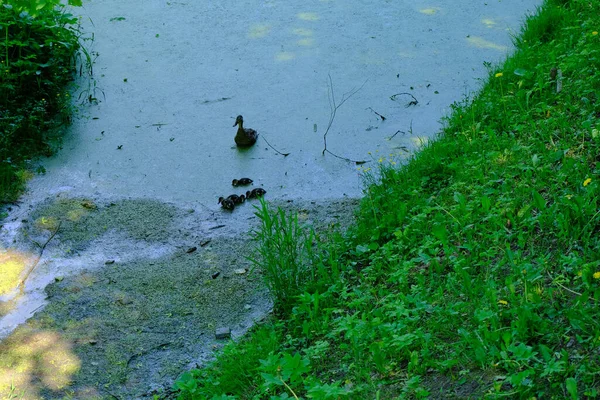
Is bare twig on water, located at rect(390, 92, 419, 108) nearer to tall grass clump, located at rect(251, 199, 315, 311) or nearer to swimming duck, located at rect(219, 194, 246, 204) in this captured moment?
swimming duck, located at rect(219, 194, 246, 204)

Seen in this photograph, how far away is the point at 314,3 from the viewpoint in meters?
5.27

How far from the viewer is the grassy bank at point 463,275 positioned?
2.13m

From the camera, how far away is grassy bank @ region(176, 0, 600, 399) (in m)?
2.13

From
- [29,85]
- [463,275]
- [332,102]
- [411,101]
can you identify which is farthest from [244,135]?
[463,275]

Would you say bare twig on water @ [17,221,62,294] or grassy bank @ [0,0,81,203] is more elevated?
grassy bank @ [0,0,81,203]

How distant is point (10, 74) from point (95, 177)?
0.86 metres

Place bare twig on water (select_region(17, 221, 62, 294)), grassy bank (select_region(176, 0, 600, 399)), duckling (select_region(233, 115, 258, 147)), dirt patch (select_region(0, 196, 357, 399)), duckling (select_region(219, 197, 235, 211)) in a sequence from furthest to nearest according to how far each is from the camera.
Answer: duckling (select_region(233, 115, 258, 147)), duckling (select_region(219, 197, 235, 211)), bare twig on water (select_region(17, 221, 62, 294)), dirt patch (select_region(0, 196, 357, 399)), grassy bank (select_region(176, 0, 600, 399))

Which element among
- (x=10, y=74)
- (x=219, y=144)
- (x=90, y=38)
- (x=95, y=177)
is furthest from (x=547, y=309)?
(x=90, y=38)

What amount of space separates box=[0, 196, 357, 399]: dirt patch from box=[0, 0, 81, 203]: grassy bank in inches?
17.9

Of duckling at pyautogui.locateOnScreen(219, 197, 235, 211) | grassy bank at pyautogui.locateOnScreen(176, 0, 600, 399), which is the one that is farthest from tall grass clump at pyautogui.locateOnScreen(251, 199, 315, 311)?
duckling at pyautogui.locateOnScreen(219, 197, 235, 211)

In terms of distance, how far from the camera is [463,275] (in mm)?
A: 2531

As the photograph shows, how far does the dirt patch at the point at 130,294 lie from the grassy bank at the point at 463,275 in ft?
0.67

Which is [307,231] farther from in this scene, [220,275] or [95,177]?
[95,177]

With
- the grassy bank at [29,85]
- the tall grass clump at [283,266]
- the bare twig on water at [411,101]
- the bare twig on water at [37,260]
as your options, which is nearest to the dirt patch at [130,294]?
the bare twig on water at [37,260]
